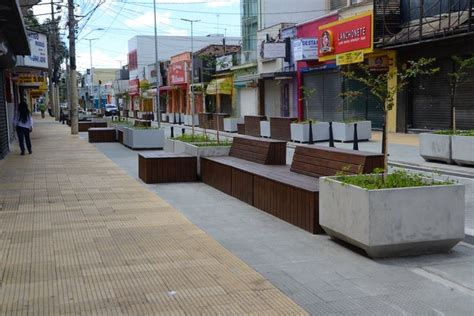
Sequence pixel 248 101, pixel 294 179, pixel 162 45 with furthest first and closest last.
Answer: pixel 162 45 < pixel 248 101 < pixel 294 179

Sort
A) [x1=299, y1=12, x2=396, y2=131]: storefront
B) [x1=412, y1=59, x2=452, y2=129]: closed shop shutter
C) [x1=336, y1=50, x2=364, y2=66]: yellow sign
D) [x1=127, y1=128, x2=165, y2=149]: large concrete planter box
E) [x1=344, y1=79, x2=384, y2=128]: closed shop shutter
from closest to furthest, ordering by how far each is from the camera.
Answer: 1. [x1=127, y1=128, x2=165, y2=149]: large concrete planter box
2. [x1=412, y1=59, x2=452, y2=129]: closed shop shutter
3. [x1=336, y1=50, x2=364, y2=66]: yellow sign
4. [x1=299, y1=12, x2=396, y2=131]: storefront
5. [x1=344, y1=79, x2=384, y2=128]: closed shop shutter

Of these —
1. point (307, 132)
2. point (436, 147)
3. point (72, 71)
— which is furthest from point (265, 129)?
point (436, 147)

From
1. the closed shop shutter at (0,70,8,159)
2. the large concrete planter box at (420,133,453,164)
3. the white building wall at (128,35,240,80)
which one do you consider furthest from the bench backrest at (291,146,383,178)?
the white building wall at (128,35,240,80)

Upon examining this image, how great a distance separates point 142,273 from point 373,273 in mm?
2239

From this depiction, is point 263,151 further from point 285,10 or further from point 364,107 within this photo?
point 285,10

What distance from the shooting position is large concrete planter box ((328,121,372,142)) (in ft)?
74.1

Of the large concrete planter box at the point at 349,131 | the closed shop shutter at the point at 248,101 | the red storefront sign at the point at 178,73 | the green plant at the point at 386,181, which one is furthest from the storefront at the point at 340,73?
the red storefront sign at the point at 178,73

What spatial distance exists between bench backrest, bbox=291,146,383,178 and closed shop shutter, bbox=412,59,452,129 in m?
15.7

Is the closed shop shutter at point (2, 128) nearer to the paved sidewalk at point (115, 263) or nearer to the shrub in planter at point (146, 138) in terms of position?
the shrub in planter at point (146, 138)

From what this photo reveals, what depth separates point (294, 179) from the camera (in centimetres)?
816

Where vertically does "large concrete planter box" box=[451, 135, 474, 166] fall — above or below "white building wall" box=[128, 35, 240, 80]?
below

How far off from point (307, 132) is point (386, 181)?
54.3ft

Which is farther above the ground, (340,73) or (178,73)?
(178,73)

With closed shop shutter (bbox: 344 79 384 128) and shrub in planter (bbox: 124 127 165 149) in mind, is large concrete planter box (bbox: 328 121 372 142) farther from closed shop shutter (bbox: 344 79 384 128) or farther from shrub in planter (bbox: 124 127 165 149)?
shrub in planter (bbox: 124 127 165 149)
